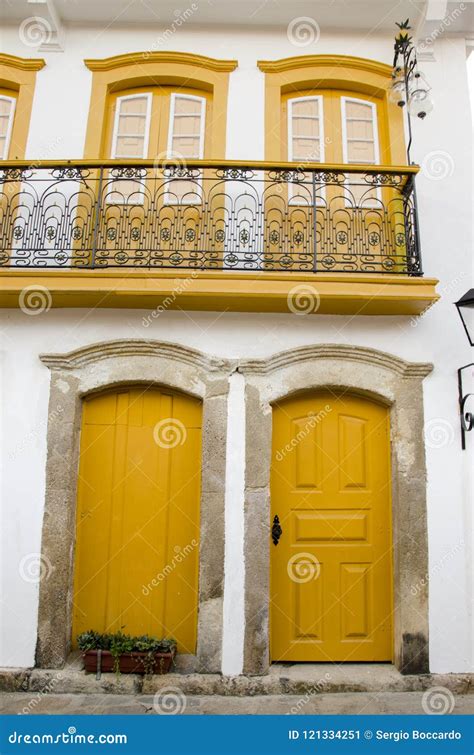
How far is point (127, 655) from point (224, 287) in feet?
11.6

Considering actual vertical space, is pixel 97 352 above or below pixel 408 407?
above

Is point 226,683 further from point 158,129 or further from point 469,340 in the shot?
point 158,129

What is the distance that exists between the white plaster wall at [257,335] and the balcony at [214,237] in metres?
0.25

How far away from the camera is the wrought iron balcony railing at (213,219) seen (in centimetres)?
552

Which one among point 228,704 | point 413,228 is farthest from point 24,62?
point 228,704

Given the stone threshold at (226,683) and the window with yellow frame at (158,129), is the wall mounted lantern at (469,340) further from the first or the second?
the window with yellow frame at (158,129)

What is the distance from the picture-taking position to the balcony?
207 inches

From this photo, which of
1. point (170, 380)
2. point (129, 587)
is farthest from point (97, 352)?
point (129, 587)

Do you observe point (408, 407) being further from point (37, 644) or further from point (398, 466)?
point (37, 644)

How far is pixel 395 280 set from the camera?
17.2 feet

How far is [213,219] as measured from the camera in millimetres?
5797

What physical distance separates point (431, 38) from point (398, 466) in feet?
16.6

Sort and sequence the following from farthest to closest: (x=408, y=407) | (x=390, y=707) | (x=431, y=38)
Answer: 1. (x=431, y=38)
2. (x=408, y=407)
3. (x=390, y=707)

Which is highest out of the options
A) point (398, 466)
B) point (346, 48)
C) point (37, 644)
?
point (346, 48)
